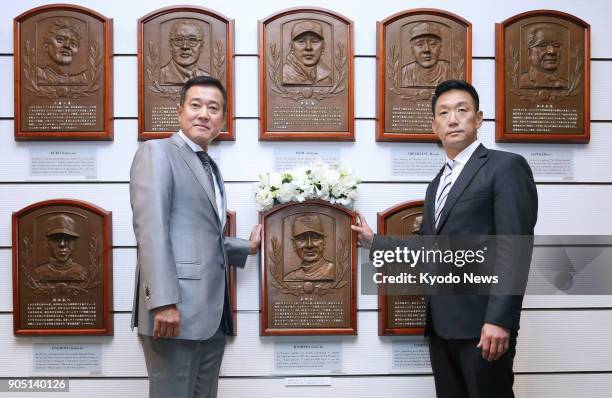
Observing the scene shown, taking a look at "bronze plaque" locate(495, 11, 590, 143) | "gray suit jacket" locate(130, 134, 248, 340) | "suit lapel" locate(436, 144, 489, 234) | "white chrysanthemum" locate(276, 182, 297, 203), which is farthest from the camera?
"bronze plaque" locate(495, 11, 590, 143)

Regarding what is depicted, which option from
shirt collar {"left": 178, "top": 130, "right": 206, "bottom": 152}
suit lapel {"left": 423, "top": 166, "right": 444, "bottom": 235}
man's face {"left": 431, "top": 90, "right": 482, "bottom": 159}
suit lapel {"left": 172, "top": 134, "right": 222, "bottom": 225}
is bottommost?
suit lapel {"left": 423, "top": 166, "right": 444, "bottom": 235}

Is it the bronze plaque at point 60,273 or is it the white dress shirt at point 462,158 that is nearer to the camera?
the white dress shirt at point 462,158

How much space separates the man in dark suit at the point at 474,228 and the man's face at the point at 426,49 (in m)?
0.52

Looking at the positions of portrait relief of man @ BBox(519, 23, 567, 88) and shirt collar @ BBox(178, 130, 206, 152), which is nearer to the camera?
shirt collar @ BBox(178, 130, 206, 152)

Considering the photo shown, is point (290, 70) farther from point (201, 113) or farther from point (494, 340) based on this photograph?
point (494, 340)

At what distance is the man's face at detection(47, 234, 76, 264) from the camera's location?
268 cm

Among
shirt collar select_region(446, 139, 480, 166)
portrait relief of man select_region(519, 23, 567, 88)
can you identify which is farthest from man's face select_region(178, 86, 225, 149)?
portrait relief of man select_region(519, 23, 567, 88)

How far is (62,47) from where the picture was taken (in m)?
2.71

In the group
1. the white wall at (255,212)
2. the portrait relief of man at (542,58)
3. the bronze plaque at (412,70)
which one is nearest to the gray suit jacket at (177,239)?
the white wall at (255,212)

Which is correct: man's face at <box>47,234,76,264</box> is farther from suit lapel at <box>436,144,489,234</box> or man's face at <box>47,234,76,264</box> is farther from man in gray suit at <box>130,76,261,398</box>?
suit lapel at <box>436,144,489,234</box>

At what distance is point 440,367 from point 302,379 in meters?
0.85

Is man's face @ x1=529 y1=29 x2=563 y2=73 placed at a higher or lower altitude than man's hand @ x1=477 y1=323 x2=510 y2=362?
higher

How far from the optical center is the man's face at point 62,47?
107 inches

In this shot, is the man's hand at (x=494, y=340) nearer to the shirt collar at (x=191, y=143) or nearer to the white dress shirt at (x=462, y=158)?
the white dress shirt at (x=462, y=158)
